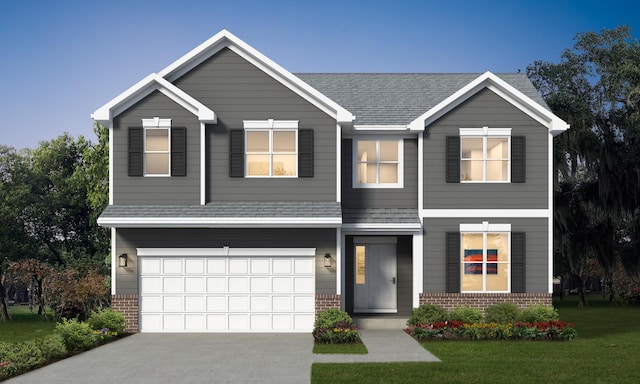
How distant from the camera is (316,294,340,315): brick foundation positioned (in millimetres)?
19547

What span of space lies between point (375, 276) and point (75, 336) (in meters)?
9.60

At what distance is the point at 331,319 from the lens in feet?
59.3

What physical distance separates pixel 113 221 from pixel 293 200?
508 centimetres

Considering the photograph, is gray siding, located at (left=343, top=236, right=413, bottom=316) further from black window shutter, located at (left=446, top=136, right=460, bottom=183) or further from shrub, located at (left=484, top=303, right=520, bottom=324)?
shrub, located at (left=484, top=303, right=520, bottom=324)

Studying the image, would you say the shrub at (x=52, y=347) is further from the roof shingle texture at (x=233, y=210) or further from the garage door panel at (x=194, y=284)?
the garage door panel at (x=194, y=284)

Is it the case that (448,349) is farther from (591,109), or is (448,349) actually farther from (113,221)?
(591,109)

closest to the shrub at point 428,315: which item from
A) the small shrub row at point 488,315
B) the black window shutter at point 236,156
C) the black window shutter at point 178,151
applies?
the small shrub row at point 488,315

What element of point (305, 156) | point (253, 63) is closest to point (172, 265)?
point (305, 156)

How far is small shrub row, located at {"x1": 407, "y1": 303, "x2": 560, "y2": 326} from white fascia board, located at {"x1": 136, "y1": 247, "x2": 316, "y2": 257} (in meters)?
3.53

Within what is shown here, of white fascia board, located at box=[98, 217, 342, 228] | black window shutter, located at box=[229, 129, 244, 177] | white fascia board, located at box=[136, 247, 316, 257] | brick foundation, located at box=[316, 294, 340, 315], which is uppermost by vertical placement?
black window shutter, located at box=[229, 129, 244, 177]

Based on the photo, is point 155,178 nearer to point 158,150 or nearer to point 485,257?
point 158,150

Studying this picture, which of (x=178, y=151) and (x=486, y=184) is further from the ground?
(x=178, y=151)

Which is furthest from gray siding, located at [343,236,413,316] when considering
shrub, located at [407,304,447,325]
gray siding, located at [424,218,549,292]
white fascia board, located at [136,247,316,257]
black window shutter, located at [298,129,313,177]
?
black window shutter, located at [298,129,313,177]

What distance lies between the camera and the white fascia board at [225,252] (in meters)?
19.7
